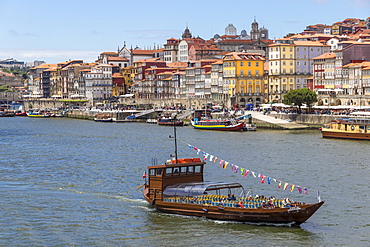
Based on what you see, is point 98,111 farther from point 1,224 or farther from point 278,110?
point 1,224

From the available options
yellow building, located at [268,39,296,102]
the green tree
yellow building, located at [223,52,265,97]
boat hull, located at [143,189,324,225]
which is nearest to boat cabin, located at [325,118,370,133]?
the green tree

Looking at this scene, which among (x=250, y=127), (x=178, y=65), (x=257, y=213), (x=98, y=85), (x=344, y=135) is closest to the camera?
(x=257, y=213)

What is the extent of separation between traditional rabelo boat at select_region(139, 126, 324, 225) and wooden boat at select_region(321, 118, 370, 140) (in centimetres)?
3729

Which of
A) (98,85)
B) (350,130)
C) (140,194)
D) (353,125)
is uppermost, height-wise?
(98,85)

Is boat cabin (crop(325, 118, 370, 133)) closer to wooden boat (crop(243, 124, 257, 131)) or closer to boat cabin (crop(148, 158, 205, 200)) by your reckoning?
wooden boat (crop(243, 124, 257, 131))

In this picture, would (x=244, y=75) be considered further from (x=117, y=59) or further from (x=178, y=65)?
(x=117, y=59)

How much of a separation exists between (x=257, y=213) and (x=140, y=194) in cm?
972

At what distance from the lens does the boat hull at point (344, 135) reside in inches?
2864

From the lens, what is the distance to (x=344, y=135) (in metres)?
74.2

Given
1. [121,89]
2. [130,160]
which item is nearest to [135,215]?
[130,160]

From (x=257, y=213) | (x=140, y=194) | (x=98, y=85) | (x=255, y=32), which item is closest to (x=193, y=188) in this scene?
(x=257, y=213)

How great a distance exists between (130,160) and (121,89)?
116790mm

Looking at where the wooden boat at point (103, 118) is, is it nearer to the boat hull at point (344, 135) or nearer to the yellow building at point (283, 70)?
the yellow building at point (283, 70)

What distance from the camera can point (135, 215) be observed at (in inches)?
1385
